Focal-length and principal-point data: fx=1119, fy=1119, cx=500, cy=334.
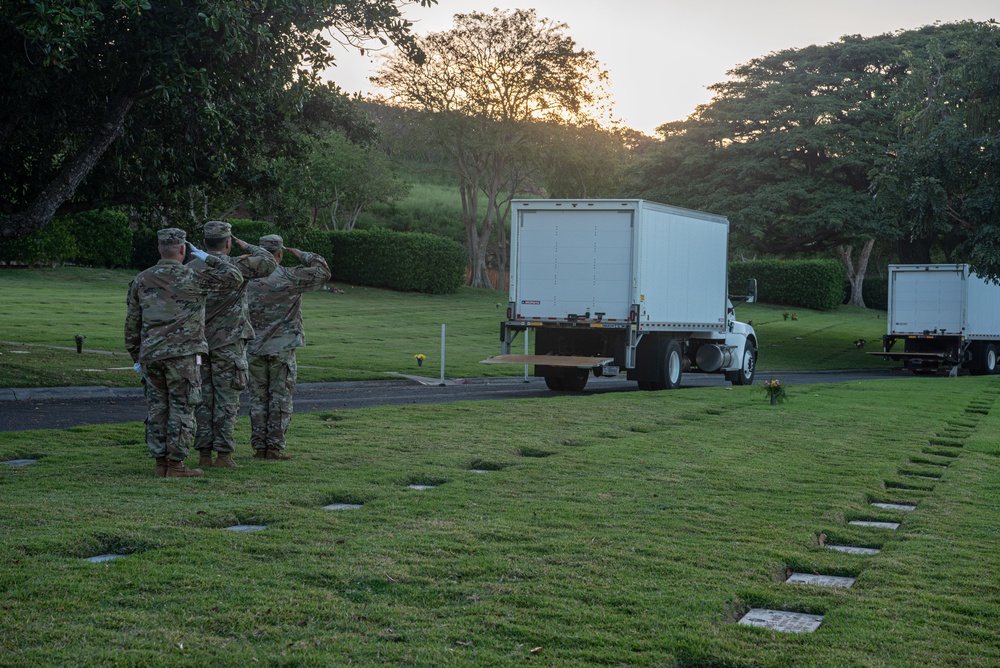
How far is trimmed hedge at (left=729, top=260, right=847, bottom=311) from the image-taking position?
61.0 meters

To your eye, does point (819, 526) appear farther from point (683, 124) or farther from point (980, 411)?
point (683, 124)

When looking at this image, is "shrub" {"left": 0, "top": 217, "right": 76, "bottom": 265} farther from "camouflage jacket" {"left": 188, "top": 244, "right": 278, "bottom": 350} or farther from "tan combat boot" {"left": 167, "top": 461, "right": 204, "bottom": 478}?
"tan combat boot" {"left": 167, "top": 461, "right": 204, "bottom": 478}

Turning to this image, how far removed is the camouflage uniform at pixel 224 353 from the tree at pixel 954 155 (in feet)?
80.5

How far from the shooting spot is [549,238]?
2175cm

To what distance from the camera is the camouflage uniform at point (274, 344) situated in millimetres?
10273

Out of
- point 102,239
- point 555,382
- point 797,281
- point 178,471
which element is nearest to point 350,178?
point 102,239

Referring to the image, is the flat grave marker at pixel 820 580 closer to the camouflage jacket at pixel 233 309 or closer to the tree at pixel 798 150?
the camouflage jacket at pixel 233 309

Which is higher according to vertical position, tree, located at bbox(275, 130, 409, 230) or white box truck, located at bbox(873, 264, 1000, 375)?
tree, located at bbox(275, 130, 409, 230)

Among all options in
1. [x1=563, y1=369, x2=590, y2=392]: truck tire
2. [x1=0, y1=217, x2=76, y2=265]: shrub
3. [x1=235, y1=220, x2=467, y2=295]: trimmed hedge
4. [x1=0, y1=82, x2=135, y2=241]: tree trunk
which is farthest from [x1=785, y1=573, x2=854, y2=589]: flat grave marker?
[x1=235, y1=220, x2=467, y2=295]: trimmed hedge

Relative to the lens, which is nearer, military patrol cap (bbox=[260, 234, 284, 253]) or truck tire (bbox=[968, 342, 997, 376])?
military patrol cap (bbox=[260, 234, 284, 253])

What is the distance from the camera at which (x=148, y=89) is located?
16.2 metres

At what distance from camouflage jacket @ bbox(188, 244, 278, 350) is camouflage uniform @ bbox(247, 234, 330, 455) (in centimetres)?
55

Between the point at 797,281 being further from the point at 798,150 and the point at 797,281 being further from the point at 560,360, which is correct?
the point at 560,360

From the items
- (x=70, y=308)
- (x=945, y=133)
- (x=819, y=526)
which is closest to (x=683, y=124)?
(x=945, y=133)
